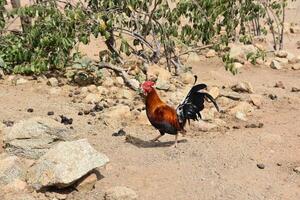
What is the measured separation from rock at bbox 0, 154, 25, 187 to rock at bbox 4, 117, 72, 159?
25cm

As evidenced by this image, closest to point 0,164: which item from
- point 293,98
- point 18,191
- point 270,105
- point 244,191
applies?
point 18,191

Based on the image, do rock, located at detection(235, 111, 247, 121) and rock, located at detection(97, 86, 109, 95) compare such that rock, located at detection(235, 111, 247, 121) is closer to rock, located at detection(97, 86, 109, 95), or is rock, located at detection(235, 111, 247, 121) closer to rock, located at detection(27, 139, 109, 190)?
rock, located at detection(97, 86, 109, 95)

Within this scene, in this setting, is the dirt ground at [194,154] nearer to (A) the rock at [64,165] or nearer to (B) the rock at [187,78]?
(A) the rock at [64,165]

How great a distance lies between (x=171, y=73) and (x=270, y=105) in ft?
6.70

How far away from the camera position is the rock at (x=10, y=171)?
5.15 meters

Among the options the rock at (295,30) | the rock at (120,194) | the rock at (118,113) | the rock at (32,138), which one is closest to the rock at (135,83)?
the rock at (118,113)

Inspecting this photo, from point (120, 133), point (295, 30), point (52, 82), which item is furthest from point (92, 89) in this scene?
point (295, 30)

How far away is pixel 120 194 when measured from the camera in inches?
196

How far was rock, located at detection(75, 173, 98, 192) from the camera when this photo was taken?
5.16 metres

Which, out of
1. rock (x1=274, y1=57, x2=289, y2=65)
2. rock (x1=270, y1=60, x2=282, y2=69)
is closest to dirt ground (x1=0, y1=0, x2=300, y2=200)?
rock (x1=270, y1=60, x2=282, y2=69)

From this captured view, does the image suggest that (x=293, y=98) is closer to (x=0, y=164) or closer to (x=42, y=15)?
(x=42, y=15)

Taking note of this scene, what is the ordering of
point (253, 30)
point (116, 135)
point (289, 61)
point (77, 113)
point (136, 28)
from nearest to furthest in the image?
point (116, 135)
point (77, 113)
point (136, 28)
point (289, 61)
point (253, 30)

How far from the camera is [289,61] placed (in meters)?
12.0

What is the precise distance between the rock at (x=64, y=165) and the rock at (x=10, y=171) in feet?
0.38
